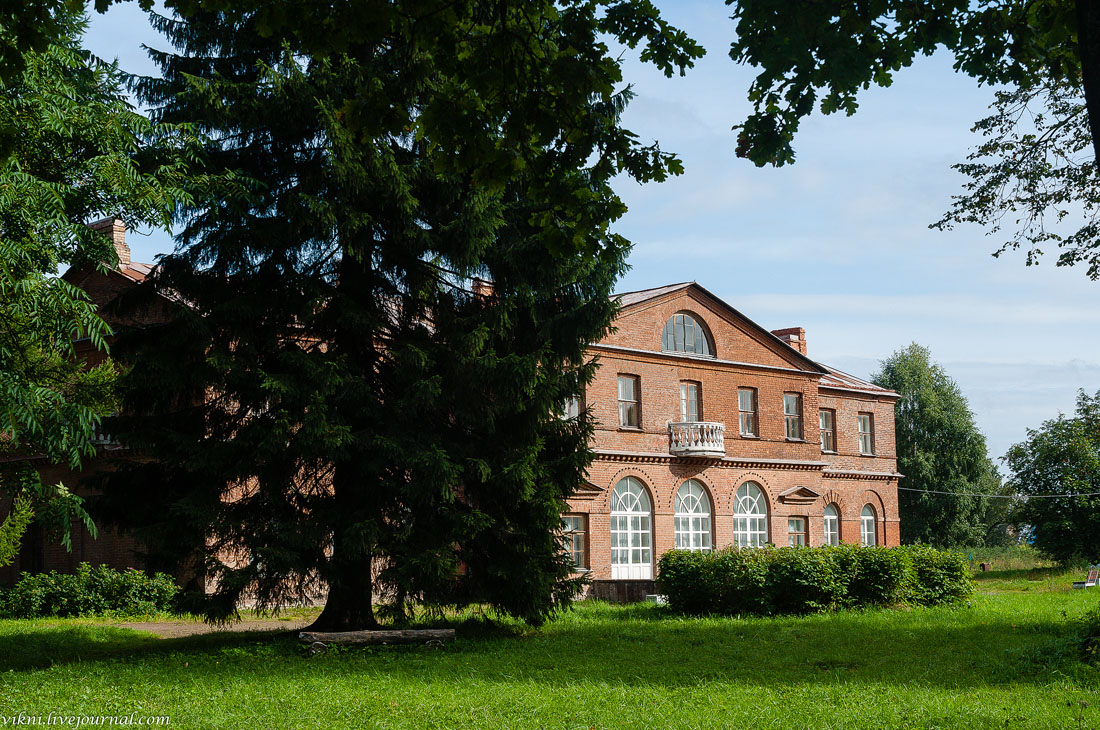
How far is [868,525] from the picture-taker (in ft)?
135

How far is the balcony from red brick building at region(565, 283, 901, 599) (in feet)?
0.11

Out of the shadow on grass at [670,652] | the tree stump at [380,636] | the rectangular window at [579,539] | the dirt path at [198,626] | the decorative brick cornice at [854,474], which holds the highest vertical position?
the decorative brick cornice at [854,474]

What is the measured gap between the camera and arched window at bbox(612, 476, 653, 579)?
3184 centimetres

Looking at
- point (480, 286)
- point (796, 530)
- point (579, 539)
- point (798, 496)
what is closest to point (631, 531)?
point (579, 539)

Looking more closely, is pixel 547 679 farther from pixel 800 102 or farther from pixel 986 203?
pixel 986 203

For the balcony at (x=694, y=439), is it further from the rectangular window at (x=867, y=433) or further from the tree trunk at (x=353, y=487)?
the tree trunk at (x=353, y=487)

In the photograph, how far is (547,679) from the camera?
12000 millimetres

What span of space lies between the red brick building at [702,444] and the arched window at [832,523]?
0.08 metres

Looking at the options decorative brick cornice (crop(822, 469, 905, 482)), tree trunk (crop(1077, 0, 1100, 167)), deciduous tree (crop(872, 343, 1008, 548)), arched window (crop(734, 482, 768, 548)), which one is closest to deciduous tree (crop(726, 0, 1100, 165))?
tree trunk (crop(1077, 0, 1100, 167))

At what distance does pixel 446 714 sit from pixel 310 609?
15056 millimetres

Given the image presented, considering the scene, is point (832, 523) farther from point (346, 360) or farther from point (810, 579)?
point (346, 360)

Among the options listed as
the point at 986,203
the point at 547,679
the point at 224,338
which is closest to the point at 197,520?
the point at 224,338

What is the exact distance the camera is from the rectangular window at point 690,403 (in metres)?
34.3

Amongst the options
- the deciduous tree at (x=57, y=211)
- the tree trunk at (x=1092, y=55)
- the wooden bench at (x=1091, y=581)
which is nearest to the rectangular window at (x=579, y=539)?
the wooden bench at (x=1091, y=581)
